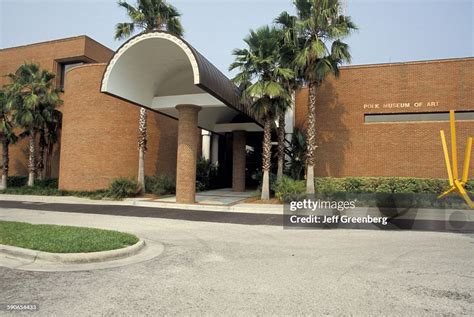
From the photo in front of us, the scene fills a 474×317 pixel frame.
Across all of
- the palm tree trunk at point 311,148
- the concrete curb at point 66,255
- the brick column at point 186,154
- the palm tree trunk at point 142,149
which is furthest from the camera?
the palm tree trunk at point 142,149

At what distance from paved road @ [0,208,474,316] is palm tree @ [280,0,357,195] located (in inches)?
360

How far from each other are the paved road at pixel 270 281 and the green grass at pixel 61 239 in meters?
0.91

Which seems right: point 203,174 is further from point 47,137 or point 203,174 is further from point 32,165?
point 47,137

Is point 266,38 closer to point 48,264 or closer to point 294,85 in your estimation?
point 294,85

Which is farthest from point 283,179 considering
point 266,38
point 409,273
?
point 409,273

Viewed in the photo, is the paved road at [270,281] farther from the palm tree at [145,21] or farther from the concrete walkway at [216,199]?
the palm tree at [145,21]

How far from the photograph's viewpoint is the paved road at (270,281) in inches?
157

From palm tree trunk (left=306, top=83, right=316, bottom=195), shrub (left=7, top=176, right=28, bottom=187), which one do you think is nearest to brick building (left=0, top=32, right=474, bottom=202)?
palm tree trunk (left=306, top=83, right=316, bottom=195)

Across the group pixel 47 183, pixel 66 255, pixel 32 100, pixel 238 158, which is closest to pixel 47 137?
pixel 47 183

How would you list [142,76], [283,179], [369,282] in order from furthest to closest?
[283,179]
[142,76]
[369,282]

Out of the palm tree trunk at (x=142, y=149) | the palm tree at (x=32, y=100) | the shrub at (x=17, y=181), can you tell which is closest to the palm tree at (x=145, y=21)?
the palm tree trunk at (x=142, y=149)

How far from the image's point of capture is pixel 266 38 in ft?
52.1

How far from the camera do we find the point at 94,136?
790 inches

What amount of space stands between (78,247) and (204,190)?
699 inches
